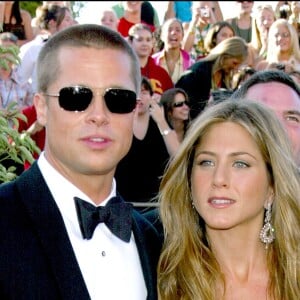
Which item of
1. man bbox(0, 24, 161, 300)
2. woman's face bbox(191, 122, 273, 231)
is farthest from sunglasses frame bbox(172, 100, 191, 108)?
man bbox(0, 24, 161, 300)

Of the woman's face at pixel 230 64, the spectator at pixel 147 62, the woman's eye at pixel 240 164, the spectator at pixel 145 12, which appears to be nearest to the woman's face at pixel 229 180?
the woman's eye at pixel 240 164

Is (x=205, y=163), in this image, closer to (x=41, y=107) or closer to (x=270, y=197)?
(x=270, y=197)

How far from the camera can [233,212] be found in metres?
3.62

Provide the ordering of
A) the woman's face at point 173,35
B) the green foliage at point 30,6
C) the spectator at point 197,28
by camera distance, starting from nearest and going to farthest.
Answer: the woman's face at point 173,35 → the spectator at point 197,28 → the green foliage at point 30,6

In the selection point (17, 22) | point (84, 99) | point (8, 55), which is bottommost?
point (84, 99)

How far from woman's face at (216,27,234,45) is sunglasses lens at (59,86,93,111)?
5950 mm

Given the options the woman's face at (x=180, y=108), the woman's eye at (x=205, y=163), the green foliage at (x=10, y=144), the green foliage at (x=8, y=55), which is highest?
the green foliage at (x=8, y=55)

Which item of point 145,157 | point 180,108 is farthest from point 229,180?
point 180,108

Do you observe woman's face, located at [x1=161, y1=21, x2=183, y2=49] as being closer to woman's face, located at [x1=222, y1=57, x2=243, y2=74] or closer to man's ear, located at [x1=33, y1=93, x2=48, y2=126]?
woman's face, located at [x1=222, y1=57, x2=243, y2=74]

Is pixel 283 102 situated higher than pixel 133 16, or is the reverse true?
pixel 133 16

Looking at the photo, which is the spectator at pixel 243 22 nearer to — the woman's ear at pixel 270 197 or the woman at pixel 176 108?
the woman at pixel 176 108

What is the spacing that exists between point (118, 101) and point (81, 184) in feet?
1.31

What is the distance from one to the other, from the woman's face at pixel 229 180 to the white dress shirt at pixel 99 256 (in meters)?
0.52

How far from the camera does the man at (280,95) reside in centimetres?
460
